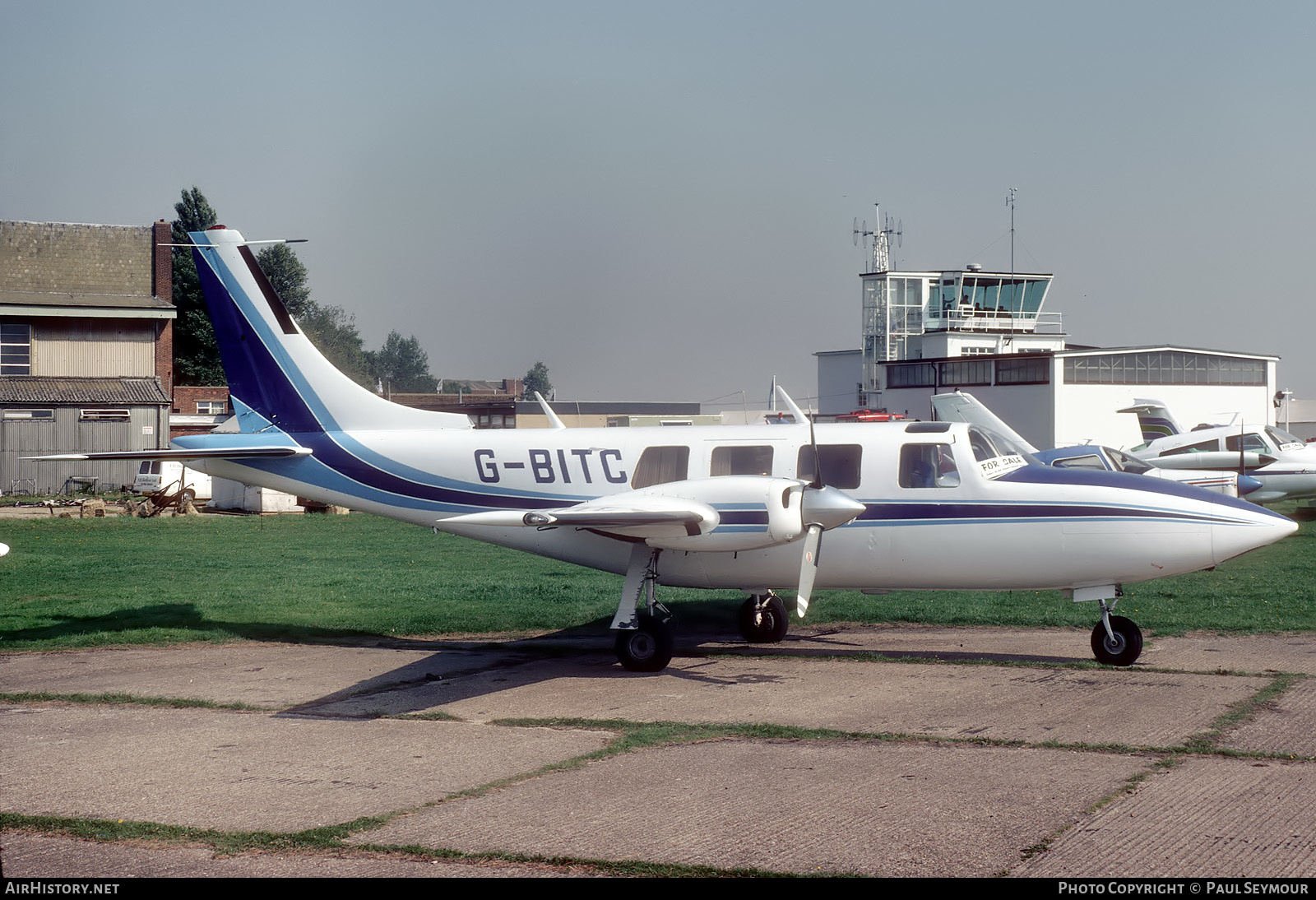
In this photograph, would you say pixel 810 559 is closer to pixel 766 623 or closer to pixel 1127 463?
pixel 766 623

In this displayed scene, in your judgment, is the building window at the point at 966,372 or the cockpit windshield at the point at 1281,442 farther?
the building window at the point at 966,372

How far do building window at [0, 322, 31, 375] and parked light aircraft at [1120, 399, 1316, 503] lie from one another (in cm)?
4343

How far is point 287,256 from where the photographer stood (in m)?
87.2

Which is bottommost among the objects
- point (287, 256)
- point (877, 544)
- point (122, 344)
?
point (877, 544)

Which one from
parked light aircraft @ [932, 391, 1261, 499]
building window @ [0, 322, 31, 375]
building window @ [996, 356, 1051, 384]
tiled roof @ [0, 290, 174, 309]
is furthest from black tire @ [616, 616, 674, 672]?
building window @ [996, 356, 1051, 384]

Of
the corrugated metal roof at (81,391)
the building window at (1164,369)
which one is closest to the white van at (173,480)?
the corrugated metal roof at (81,391)

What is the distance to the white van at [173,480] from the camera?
42.4 metres

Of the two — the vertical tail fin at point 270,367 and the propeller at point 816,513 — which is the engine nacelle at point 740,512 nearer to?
the propeller at point 816,513

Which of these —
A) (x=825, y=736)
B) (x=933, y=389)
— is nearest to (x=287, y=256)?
(x=933, y=389)

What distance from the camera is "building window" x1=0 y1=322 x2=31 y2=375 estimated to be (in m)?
49.6

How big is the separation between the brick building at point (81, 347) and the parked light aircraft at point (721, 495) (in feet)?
117

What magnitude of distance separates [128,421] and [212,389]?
11305 mm

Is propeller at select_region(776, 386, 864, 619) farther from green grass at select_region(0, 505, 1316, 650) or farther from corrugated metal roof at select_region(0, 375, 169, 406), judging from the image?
corrugated metal roof at select_region(0, 375, 169, 406)
